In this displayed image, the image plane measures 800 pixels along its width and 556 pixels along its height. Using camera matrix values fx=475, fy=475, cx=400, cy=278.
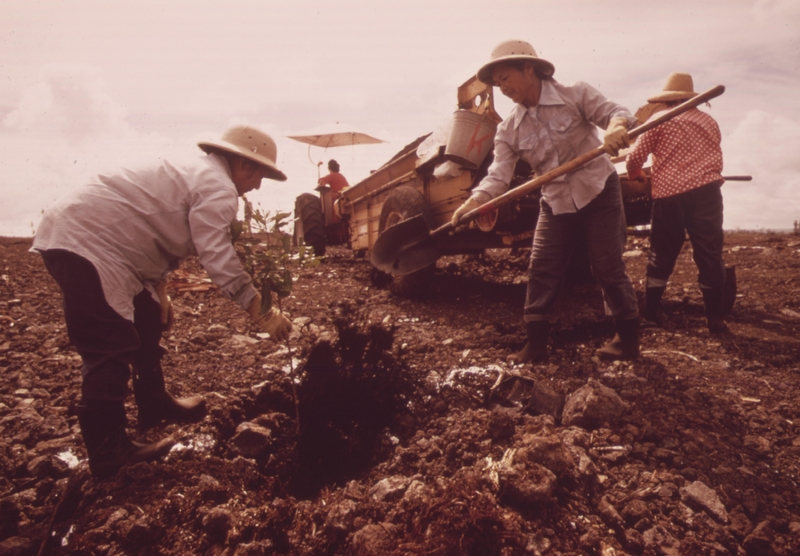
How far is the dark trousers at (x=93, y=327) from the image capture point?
1791mm

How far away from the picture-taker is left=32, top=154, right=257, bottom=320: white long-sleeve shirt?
1.81m

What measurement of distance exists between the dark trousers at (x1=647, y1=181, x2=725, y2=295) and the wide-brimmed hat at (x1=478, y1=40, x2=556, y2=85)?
143 cm

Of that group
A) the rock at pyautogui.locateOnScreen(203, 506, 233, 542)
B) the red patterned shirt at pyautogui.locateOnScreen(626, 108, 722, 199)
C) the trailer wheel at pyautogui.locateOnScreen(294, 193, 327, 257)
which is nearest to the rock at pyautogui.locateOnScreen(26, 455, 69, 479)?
the rock at pyautogui.locateOnScreen(203, 506, 233, 542)

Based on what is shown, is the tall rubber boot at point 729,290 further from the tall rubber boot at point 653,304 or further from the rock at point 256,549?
the rock at point 256,549

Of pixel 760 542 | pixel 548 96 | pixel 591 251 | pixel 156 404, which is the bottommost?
pixel 760 542

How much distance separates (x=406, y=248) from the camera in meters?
4.62

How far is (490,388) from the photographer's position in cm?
242

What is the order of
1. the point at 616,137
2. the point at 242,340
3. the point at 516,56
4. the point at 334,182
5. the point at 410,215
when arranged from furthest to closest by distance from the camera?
the point at 334,182
the point at 410,215
the point at 242,340
the point at 516,56
the point at 616,137

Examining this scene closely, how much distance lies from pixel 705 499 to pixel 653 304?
2347mm

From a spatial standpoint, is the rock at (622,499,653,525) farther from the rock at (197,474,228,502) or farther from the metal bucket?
the metal bucket

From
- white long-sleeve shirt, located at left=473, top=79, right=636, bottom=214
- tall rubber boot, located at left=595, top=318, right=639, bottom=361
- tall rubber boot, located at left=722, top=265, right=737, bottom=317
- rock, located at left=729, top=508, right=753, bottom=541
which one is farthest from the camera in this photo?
tall rubber boot, located at left=722, top=265, right=737, bottom=317

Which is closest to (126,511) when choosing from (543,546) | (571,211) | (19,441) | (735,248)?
(19,441)

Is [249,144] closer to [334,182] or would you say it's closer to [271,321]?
[271,321]

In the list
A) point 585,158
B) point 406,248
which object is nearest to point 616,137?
point 585,158
